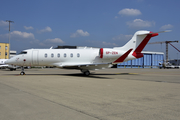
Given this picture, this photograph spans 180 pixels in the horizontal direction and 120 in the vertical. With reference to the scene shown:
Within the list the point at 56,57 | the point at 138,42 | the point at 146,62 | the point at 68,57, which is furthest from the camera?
the point at 146,62

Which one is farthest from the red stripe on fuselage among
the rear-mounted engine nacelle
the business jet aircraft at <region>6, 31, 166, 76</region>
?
the rear-mounted engine nacelle

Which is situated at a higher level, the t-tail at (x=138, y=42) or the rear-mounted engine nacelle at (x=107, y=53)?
the t-tail at (x=138, y=42)

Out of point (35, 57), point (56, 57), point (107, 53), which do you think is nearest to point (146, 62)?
point (107, 53)

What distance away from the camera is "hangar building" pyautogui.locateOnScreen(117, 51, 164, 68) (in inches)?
3290

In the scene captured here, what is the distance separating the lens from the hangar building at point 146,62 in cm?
8356

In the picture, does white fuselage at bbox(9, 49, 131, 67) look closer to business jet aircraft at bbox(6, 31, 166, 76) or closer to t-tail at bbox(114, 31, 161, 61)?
business jet aircraft at bbox(6, 31, 166, 76)

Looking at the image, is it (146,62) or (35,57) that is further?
(146,62)

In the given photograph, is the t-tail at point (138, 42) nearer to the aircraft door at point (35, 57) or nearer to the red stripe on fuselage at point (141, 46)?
the red stripe on fuselage at point (141, 46)

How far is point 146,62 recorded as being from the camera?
8550 cm

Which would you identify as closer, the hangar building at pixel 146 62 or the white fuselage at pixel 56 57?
the white fuselage at pixel 56 57

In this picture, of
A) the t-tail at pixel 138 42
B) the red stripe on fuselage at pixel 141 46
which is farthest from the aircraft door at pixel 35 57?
the red stripe on fuselage at pixel 141 46

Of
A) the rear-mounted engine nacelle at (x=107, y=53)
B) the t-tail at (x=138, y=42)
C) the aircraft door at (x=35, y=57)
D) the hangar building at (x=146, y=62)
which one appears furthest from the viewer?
the hangar building at (x=146, y=62)

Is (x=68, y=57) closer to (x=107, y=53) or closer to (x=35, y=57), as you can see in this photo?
(x=35, y=57)

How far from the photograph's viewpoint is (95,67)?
811 inches
